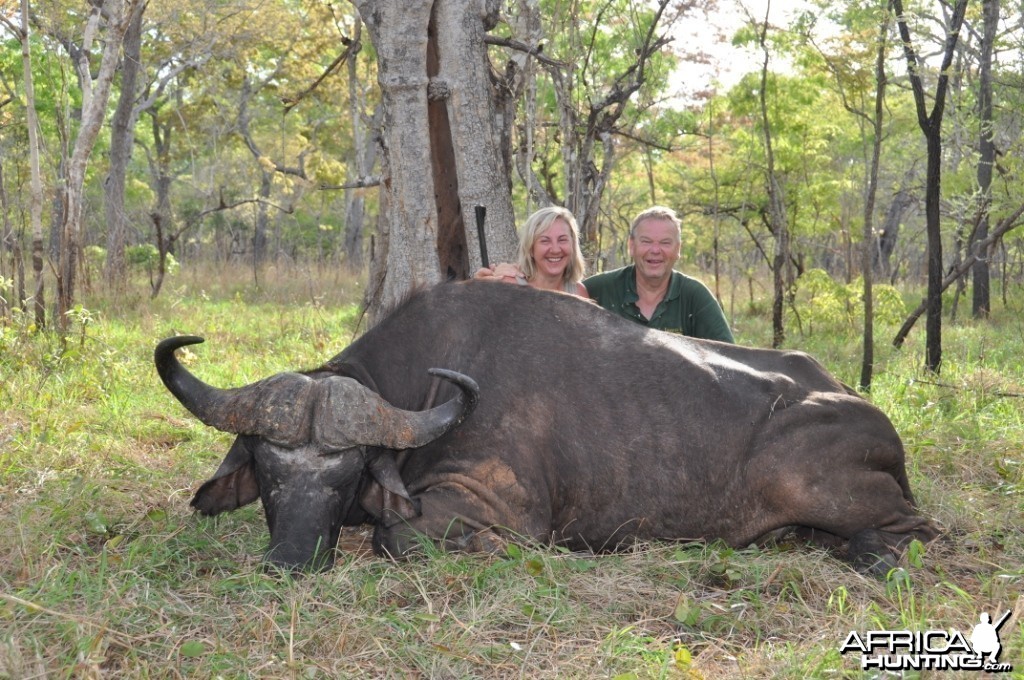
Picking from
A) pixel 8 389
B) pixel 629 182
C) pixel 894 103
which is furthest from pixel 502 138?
pixel 629 182

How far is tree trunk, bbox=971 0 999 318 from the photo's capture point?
14648mm

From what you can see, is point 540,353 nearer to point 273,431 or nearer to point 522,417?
point 522,417

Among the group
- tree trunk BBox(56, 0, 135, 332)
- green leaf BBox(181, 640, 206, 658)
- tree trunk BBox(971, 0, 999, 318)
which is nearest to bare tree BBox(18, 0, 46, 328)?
tree trunk BBox(56, 0, 135, 332)

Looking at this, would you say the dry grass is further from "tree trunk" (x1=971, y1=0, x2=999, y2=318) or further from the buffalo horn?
"tree trunk" (x1=971, y1=0, x2=999, y2=318)

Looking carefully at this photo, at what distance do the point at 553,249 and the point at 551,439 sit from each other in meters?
2.15

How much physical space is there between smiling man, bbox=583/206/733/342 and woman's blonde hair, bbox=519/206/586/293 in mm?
318

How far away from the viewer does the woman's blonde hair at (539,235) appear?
6.69 m

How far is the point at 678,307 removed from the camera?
6914 millimetres

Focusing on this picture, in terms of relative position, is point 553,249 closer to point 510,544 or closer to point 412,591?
point 510,544

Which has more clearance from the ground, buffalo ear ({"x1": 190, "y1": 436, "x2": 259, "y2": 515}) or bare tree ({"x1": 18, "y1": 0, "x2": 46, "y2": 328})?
bare tree ({"x1": 18, "y1": 0, "x2": 46, "y2": 328})

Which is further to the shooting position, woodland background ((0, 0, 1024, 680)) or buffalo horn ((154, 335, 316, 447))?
buffalo horn ((154, 335, 316, 447))

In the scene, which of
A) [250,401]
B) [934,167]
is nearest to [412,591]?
[250,401]

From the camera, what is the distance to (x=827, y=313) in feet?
42.6

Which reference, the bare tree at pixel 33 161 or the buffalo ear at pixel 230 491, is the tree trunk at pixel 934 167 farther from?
the bare tree at pixel 33 161
